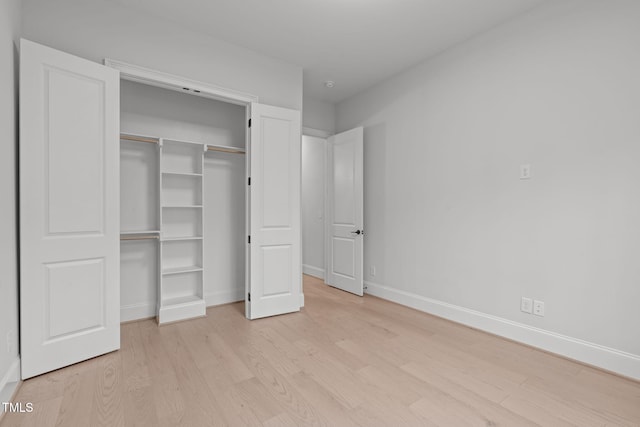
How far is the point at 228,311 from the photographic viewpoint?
11.5 ft

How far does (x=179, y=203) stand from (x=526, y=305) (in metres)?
3.65

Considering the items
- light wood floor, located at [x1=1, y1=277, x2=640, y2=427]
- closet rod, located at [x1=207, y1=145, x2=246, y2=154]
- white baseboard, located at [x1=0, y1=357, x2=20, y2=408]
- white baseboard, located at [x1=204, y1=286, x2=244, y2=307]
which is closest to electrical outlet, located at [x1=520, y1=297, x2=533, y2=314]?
light wood floor, located at [x1=1, y1=277, x2=640, y2=427]

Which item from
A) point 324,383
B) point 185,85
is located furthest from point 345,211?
point 324,383

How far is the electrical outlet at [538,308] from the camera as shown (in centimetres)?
261

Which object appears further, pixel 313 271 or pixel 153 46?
pixel 313 271

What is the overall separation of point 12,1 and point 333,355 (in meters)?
3.42

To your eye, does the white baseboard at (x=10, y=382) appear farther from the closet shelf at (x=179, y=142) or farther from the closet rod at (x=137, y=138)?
the closet shelf at (x=179, y=142)

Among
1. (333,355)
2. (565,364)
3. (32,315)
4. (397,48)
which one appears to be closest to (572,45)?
(397,48)

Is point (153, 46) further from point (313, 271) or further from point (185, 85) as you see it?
point (313, 271)

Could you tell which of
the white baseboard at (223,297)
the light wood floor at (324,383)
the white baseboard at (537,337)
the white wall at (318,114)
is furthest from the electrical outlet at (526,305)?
the white wall at (318,114)

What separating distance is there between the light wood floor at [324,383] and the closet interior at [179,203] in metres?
0.48

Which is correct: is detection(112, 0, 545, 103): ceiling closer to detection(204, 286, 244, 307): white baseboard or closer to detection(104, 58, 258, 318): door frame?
detection(104, 58, 258, 318): door frame

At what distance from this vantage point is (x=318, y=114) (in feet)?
15.7

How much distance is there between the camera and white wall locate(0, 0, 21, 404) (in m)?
1.83
